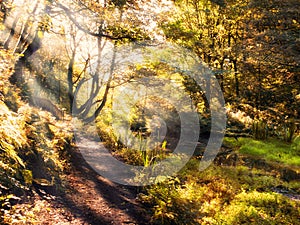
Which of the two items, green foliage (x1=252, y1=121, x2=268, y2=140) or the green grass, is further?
green foliage (x1=252, y1=121, x2=268, y2=140)

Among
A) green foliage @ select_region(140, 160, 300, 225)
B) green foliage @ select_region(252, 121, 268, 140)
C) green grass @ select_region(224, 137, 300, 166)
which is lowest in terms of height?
green foliage @ select_region(140, 160, 300, 225)

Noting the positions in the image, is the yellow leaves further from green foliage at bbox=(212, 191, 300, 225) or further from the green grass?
the green grass

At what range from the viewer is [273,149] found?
37.2 feet

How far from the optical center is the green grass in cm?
1055

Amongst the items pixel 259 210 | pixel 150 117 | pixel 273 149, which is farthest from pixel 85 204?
pixel 273 149

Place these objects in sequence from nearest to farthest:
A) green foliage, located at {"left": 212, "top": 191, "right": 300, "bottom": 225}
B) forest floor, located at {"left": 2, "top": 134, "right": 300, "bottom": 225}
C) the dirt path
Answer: forest floor, located at {"left": 2, "top": 134, "right": 300, "bottom": 225} < the dirt path < green foliage, located at {"left": 212, "top": 191, "right": 300, "bottom": 225}

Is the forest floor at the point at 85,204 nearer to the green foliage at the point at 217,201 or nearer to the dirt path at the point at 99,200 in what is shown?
the dirt path at the point at 99,200

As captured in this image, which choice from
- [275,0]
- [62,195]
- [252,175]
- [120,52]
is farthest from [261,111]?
[62,195]

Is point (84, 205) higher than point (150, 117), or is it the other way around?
point (150, 117)

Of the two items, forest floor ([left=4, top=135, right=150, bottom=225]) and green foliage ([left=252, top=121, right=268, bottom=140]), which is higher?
green foliage ([left=252, top=121, right=268, bottom=140])

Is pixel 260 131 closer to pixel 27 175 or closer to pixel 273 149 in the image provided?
pixel 273 149

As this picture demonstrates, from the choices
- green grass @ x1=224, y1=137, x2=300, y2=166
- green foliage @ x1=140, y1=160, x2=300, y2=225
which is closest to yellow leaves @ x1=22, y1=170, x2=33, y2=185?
green foliage @ x1=140, y1=160, x2=300, y2=225

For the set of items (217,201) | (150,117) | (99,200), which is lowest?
(99,200)

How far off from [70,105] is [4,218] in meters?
9.02
